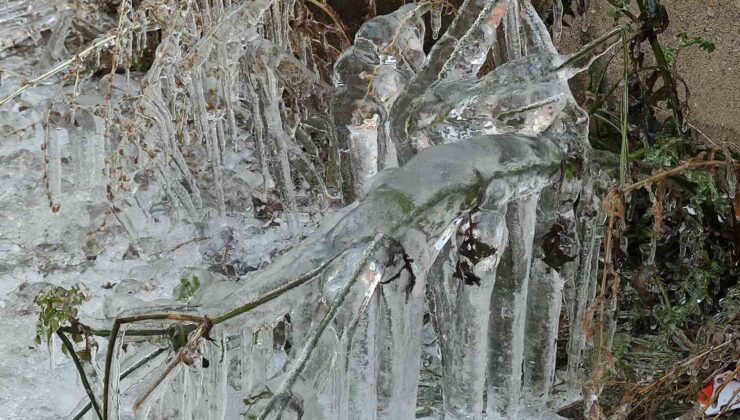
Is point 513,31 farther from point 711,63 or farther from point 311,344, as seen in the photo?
point 311,344

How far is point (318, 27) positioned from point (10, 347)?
1383 millimetres

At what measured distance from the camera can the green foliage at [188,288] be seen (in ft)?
4.11

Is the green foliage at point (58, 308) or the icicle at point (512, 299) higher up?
the green foliage at point (58, 308)

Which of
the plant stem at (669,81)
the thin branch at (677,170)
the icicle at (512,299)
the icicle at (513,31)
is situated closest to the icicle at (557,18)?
the plant stem at (669,81)

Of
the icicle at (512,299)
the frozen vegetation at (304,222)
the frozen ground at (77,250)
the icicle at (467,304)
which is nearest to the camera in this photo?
the frozen vegetation at (304,222)

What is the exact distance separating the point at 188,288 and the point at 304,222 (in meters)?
1.03

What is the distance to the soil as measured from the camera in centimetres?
211

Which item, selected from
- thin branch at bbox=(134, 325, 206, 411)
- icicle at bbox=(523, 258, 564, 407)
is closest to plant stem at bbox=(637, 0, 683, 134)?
icicle at bbox=(523, 258, 564, 407)

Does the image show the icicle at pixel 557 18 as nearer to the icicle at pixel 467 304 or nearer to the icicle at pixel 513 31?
the icicle at pixel 513 31

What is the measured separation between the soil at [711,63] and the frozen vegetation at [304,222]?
0.61m

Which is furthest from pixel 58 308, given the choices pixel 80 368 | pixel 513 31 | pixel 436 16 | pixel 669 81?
pixel 669 81

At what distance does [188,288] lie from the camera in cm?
Answer: 127

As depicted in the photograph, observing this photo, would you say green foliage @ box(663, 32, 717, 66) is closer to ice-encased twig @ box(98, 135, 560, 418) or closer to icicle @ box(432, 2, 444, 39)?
icicle @ box(432, 2, 444, 39)

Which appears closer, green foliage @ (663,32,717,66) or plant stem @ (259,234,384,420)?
plant stem @ (259,234,384,420)
